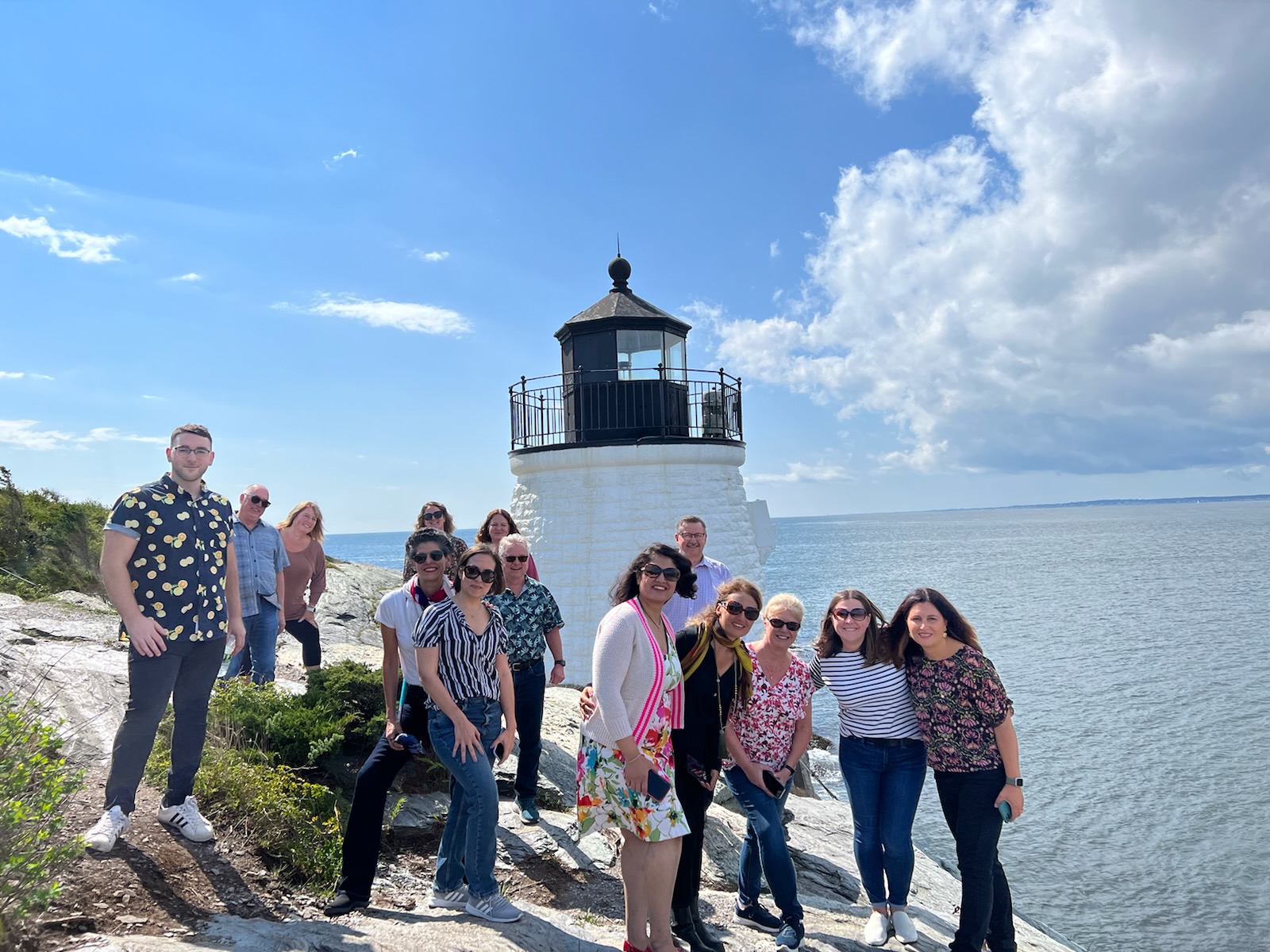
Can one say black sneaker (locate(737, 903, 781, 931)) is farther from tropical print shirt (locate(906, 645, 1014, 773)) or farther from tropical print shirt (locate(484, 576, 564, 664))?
tropical print shirt (locate(484, 576, 564, 664))

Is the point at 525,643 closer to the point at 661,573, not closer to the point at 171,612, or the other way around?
the point at 661,573

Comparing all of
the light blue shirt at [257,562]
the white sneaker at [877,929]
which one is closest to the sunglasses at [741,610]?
the white sneaker at [877,929]

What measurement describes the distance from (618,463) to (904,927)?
7.59 metres

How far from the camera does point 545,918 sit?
3.98m

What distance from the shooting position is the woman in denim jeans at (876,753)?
13.4 ft

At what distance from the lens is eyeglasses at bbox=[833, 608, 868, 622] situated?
4.14 m

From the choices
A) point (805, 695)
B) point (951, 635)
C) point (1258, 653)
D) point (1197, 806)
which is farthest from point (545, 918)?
point (1258, 653)

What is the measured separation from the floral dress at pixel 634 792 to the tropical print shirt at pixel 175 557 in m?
2.06

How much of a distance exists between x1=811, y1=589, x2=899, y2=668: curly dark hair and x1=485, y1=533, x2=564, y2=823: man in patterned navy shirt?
1703mm

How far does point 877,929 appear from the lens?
4.23 metres

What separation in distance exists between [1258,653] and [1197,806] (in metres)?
13.8

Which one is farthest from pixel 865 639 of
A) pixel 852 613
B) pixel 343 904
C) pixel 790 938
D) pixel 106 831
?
pixel 106 831

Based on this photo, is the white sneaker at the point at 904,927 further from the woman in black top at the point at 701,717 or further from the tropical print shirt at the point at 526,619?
the tropical print shirt at the point at 526,619

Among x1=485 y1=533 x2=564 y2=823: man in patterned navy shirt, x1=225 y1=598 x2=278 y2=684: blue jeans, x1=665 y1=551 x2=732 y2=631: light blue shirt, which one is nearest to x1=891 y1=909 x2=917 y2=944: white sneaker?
x1=665 y1=551 x2=732 y2=631: light blue shirt
